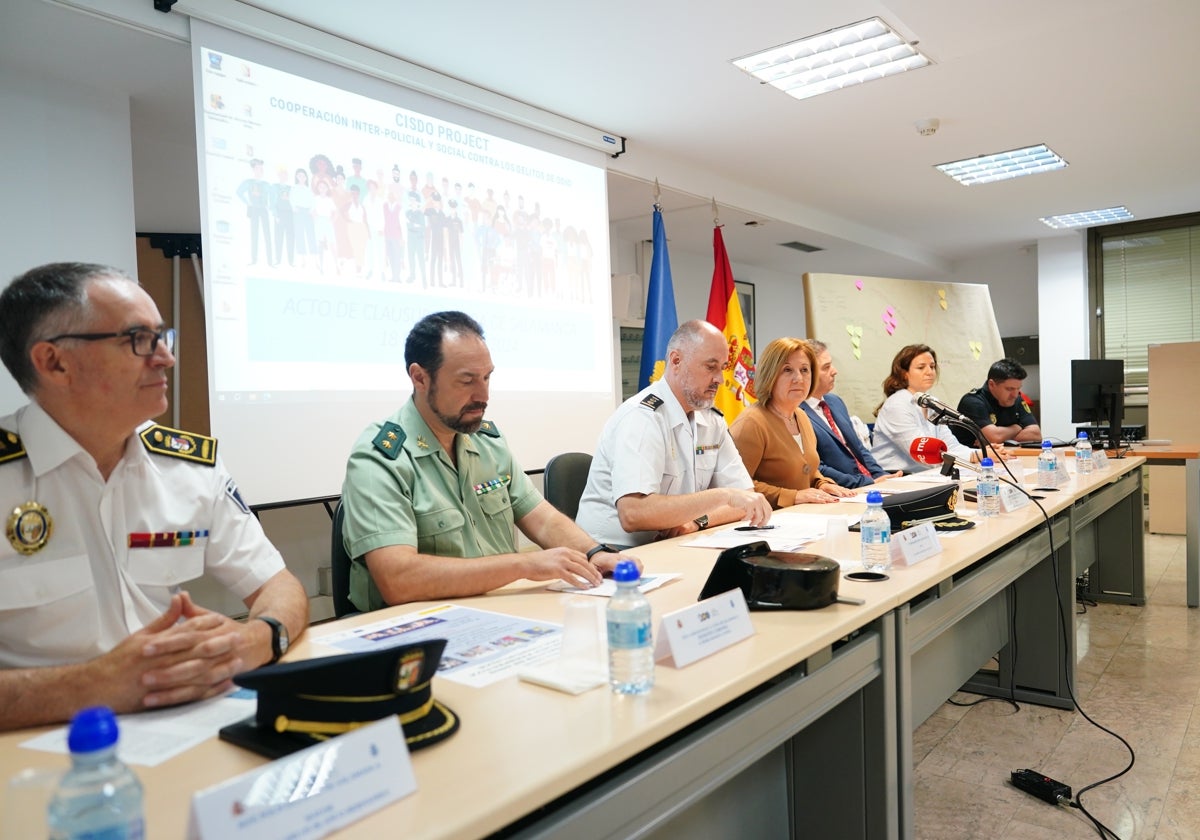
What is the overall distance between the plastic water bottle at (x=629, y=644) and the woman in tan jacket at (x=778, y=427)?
2.13m

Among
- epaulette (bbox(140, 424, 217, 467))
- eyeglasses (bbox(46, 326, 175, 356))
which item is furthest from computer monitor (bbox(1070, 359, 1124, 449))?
eyeglasses (bbox(46, 326, 175, 356))

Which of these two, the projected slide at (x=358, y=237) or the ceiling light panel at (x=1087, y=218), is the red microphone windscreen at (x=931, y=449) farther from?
the ceiling light panel at (x=1087, y=218)

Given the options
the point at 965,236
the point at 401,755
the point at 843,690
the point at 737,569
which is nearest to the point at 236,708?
the point at 401,755

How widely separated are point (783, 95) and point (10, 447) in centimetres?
370

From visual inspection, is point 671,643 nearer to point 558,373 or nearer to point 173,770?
point 173,770

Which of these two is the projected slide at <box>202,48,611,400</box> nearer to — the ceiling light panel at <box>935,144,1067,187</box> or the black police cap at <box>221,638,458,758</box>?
the black police cap at <box>221,638,458,758</box>

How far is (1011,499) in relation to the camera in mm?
2525

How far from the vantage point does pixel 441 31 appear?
312cm

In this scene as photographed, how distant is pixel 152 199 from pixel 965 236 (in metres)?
6.91

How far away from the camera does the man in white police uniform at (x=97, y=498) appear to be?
1.11 meters

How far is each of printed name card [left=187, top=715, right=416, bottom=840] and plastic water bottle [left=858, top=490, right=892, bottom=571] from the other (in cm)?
119

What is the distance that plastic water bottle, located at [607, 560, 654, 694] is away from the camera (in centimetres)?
98

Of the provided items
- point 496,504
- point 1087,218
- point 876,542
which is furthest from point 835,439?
point 1087,218

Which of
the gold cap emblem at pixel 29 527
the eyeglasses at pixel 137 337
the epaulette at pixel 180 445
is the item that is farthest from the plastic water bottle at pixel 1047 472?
the gold cap emblem at pixel 29 527
